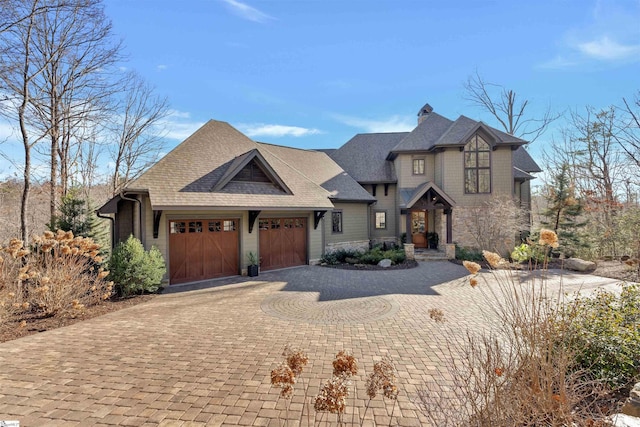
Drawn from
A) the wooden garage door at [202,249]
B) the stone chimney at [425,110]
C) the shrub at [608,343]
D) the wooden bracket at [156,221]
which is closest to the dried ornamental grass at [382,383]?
the shrub at [608,343]

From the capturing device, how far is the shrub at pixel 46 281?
20.8ft

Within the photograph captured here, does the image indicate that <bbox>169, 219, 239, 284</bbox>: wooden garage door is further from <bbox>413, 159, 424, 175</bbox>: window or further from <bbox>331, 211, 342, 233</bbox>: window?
<bbox>413, 159, 424, 175</bbox>: window

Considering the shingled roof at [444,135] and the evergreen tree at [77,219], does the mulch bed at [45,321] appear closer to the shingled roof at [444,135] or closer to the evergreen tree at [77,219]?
the evergreen tree at [77,219]

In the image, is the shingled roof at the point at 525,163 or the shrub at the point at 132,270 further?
the shingled roof at the point at 525,163

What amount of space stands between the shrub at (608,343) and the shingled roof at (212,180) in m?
10.1

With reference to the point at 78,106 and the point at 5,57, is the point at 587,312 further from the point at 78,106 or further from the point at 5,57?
the point at 78,106

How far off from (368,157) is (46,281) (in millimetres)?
18895

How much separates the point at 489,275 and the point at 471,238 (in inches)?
190

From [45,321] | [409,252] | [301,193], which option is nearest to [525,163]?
[409,252]

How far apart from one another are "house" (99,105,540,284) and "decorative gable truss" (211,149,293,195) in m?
0.05

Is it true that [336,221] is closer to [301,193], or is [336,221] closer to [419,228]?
[301,193]

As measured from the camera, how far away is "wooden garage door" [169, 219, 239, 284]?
10.6 meters

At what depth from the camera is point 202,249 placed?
11203 mm

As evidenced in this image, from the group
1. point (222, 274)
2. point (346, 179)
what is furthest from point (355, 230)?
point (222, 274)
